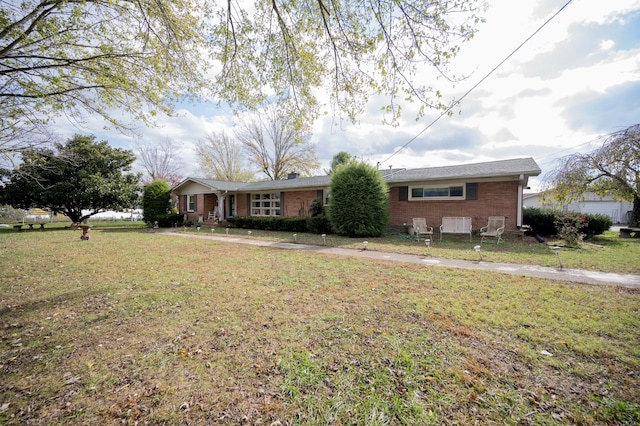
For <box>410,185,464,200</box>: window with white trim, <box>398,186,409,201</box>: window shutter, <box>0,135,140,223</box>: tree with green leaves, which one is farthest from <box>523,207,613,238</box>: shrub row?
<box>0,135,140,223</box>: tree with green leaves

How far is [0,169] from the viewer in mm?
16625

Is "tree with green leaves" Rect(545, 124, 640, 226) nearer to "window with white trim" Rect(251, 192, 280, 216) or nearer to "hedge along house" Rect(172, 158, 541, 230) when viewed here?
"hedge along house" Rect(172, 158, 541, 230)

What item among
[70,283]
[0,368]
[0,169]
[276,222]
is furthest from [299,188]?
[0,169]

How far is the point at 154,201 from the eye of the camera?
20.9m

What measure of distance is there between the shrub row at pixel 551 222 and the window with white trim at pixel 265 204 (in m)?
15.3

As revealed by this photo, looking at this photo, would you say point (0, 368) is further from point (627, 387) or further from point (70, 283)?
point (627, 387)

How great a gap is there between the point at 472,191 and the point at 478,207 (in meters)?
0.81

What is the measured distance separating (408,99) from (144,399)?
17.8 ft

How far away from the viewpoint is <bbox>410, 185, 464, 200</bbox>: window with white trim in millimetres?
12928

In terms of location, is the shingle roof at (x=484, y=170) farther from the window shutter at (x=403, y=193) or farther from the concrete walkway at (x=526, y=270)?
the concrete walkway at (x=526, y=270)

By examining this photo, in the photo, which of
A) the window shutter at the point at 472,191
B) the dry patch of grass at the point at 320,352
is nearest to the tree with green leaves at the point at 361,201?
the window shutter at the point at 472,191

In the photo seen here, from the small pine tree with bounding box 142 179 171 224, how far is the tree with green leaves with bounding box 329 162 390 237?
15.8 metres

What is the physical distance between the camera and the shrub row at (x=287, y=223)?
15.0 meters

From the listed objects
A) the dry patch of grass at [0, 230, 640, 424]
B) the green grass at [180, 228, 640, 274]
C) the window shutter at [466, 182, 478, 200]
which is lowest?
the dry patch of grass at [0, 230, 640, 424]
